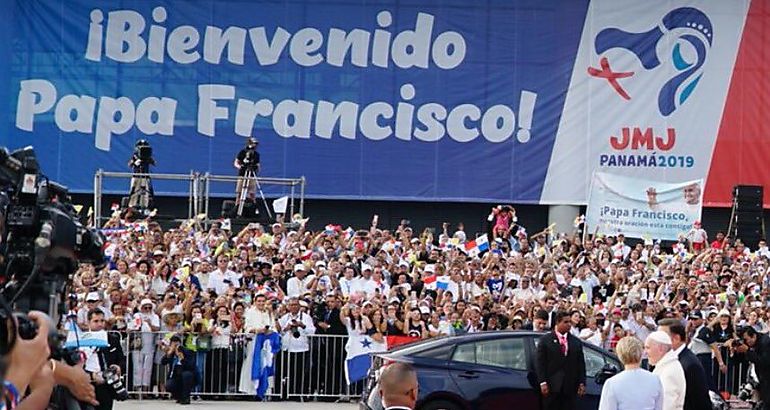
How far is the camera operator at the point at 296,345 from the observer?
2094 cm

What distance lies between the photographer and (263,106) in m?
37.6

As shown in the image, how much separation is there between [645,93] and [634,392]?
29.6m

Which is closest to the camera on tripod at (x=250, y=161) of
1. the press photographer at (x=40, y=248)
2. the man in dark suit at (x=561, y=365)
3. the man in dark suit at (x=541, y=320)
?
the man in dark suit at (x=541, y=320)

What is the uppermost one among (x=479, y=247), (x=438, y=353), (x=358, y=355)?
(x=479, y=247)

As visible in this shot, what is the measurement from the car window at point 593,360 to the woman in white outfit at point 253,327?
5.40 meters

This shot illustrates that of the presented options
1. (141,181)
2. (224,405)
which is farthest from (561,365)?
(141,181)

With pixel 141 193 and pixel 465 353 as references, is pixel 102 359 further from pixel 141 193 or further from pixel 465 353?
pixel 141 193

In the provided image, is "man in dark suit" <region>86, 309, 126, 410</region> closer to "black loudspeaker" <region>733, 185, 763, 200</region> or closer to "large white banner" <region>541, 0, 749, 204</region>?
"black loudspeaker" <region>733, 185, 763, 200</region>

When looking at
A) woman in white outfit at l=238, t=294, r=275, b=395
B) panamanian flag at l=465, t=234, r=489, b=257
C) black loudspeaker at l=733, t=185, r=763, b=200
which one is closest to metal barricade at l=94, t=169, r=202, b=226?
panamanian flag at l=465, t=234, r=489, b=257

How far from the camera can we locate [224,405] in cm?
2005

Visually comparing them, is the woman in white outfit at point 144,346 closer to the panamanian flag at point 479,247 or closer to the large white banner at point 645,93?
the panamanian flag at point 479,247

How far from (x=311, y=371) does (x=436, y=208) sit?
17953 mm

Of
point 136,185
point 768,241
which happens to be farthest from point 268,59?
point 768,241

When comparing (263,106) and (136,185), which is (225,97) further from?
(136,185)
